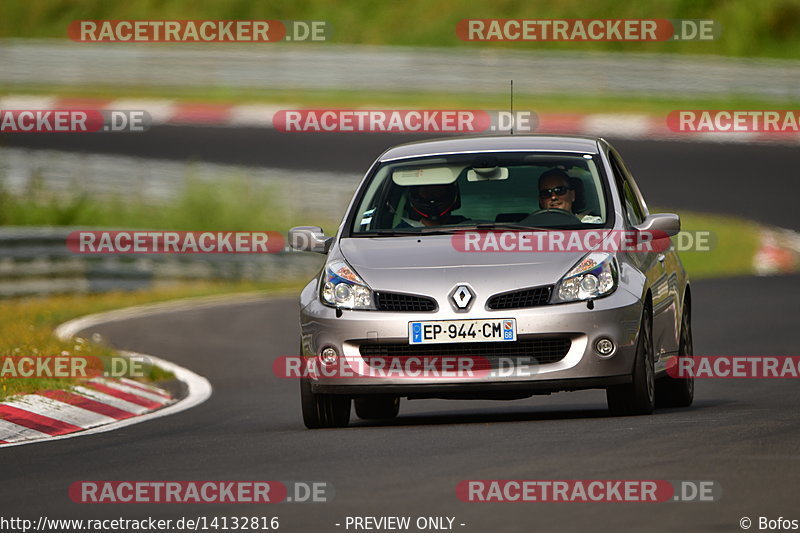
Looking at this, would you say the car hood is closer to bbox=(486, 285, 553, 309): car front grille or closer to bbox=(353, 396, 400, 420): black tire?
bbox=(486, 285, 553, 309): car front grille

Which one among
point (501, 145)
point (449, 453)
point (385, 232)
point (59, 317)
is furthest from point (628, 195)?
point (59, 317)

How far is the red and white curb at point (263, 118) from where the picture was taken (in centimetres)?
3303

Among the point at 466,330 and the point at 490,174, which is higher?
the point at 490,174

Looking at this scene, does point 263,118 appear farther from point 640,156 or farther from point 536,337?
point 536,337

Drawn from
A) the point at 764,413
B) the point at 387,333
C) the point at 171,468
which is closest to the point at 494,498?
the point at 171,468

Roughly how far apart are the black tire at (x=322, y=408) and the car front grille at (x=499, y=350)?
2.01 ft

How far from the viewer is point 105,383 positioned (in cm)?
1284

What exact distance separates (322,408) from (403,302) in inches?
34.5

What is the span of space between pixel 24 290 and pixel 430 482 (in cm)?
1578

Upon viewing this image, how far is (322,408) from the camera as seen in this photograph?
10.2 m

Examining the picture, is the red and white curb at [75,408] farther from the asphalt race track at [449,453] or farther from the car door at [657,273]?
the car door at [657,273]

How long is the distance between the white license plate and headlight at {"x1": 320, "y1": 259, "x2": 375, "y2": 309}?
360mm

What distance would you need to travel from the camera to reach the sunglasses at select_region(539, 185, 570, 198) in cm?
1075

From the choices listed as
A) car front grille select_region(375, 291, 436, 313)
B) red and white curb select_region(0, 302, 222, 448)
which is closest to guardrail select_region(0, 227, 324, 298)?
red and white curb select_region(0, 302, 222, 448)
